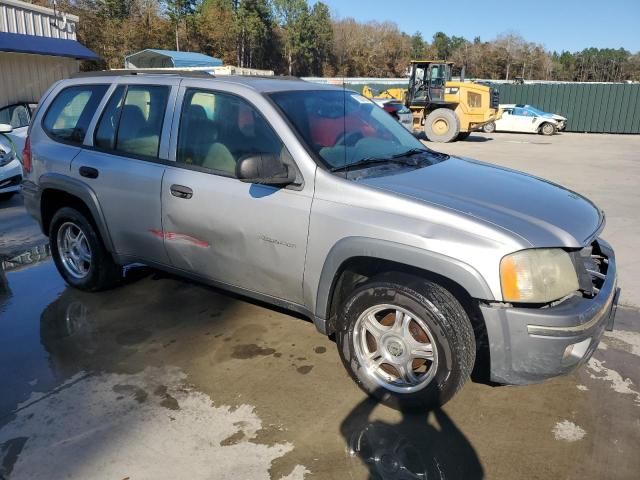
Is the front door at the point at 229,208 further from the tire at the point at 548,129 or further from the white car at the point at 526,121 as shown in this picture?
the tire at the point at 548,129

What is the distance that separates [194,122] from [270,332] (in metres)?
1.61

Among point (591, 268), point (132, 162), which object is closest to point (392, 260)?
point (591, 268)

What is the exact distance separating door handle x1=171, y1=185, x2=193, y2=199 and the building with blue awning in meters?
11.6

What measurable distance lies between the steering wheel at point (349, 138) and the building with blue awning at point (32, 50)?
39.6 feet

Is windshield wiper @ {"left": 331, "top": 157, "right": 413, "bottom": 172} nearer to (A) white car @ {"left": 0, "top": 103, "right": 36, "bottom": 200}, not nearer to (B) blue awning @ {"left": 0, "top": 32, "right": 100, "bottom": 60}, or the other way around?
(A) white car @ {"left": 0, "top": 103, "right": 36, "bottom": 200}

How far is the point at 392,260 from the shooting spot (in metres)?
2.78

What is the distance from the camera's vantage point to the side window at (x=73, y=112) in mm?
4270

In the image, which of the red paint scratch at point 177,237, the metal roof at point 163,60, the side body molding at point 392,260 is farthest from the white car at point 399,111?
the side body molding at point 392,260

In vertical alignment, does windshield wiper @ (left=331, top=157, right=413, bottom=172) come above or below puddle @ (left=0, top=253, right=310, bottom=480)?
above

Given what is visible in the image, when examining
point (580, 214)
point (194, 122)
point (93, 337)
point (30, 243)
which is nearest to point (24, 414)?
point (93, 337)

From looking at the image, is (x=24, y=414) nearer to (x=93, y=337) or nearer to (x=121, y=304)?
(x=93, y=337)

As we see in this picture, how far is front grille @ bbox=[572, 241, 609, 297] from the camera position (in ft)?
9.00

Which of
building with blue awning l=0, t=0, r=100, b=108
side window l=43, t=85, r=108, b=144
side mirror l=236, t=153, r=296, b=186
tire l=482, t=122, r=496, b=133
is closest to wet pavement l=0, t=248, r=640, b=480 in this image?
side mirror l=236, t=153, r=296, b=186

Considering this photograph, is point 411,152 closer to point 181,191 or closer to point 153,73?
point 181,191
